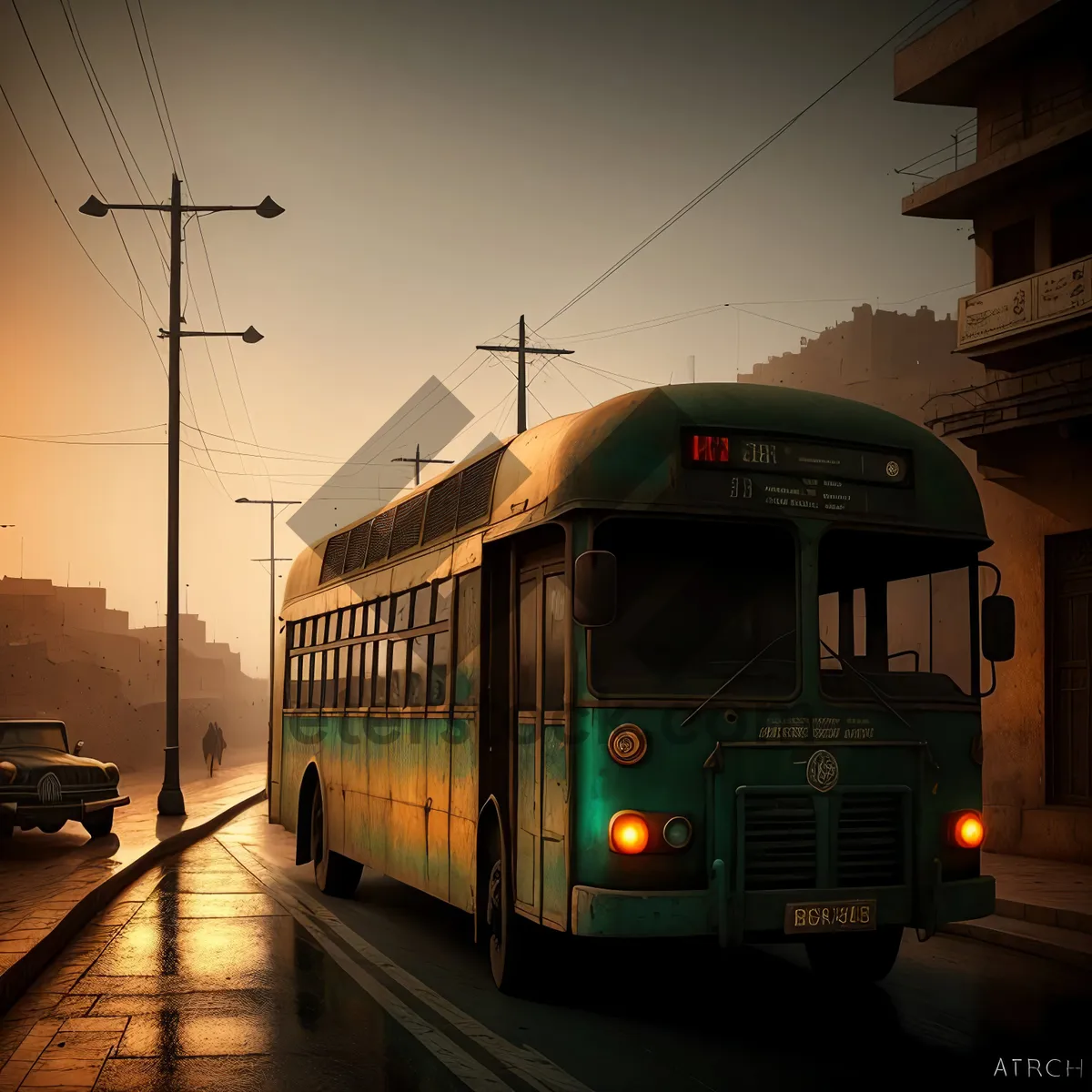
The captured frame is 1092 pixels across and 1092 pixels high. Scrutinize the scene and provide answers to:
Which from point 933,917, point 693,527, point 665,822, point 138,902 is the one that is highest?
point 693,527

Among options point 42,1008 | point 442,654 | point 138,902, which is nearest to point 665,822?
point 442,654

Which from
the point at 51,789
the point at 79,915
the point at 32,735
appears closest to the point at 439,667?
the point at 79,915

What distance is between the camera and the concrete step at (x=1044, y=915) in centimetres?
1255

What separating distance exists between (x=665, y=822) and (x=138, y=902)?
8838 millimetres

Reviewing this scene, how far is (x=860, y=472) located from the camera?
8492 mm

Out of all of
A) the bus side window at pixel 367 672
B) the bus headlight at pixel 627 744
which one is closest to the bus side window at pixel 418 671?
the bus side window at pixel 367 672

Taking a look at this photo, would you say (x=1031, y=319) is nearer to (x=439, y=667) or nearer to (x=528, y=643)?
(x=439, y=667)

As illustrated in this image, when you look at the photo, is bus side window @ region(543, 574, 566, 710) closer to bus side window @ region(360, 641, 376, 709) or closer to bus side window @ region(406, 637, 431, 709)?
bus side window @ region(406, 637, 431, 709)

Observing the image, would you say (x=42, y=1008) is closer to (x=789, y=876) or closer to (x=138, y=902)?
(x=789, y=876)

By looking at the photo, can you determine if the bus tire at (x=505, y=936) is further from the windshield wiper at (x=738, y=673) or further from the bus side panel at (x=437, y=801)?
the windshield wiper at (x=738, y=673)

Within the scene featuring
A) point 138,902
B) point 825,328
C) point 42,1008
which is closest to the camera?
point 42,1008

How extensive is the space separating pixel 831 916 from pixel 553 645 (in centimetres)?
214

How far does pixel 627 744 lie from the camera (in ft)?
25.6

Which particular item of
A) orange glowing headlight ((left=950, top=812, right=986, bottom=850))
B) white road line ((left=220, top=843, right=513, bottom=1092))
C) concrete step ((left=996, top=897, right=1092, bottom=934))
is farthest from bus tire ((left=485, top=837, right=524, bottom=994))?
concrete step ((left=996, top=897, right=1092, bottom=934))
